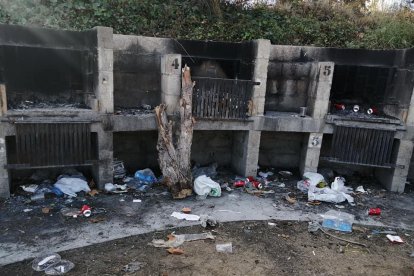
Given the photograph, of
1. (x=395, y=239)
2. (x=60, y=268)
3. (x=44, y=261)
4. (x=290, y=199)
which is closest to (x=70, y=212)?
(x=44, y=261)

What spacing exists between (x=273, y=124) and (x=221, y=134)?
1862 millimetres

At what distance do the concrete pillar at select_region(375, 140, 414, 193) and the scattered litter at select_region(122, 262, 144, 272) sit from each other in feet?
23.8

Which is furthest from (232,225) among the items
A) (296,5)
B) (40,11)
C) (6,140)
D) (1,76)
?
(296,5)

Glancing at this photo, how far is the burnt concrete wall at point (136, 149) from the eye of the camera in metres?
9.49

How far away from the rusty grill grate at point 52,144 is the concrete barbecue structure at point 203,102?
0.07 ft

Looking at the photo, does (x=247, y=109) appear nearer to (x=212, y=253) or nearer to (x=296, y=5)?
(x=212, y=253)

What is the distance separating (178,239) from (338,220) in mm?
3490

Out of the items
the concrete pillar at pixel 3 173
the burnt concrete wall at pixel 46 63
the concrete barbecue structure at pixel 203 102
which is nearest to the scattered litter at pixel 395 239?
the concrete barbecue structure at pixel 203 102

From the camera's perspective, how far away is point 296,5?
517 inches

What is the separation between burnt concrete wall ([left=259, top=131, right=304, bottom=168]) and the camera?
10.4 meters

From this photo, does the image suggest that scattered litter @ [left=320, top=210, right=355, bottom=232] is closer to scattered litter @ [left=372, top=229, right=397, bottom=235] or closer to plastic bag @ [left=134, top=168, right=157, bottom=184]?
scattered litter @ [left=372, top=229, right=397, bottom=235]

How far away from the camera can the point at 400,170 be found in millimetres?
9109

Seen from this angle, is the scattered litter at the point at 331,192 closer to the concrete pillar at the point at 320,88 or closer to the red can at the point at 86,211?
the concrete pillar at the point at 320,88

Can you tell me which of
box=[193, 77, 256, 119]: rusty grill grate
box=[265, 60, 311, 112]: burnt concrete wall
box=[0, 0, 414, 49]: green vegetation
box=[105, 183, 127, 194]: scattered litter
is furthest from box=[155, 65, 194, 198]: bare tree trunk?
box=[0, 0, 414, 49]: green vegetation
